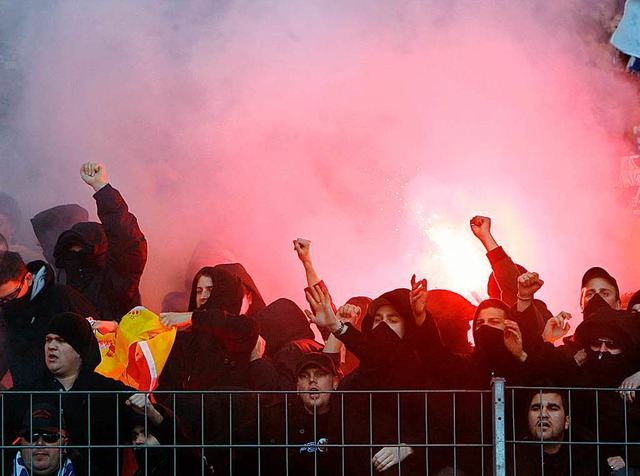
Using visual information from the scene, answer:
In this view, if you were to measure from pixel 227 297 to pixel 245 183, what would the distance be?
696 millimetres

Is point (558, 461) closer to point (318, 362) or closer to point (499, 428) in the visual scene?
point (499, 428)

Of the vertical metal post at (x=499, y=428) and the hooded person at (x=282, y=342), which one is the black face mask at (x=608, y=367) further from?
the hooded person at (x=282, y=342)

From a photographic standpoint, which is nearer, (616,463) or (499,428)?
(499,428)

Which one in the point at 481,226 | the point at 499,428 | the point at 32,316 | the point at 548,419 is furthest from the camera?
the point at 481,226

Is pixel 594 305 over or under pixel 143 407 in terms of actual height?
over

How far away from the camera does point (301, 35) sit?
750 centimetres

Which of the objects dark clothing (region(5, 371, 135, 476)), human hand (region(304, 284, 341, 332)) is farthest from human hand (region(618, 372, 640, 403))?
dark clothing (region(5, 371, 135, 476))

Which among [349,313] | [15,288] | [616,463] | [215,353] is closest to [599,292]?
[616,463]

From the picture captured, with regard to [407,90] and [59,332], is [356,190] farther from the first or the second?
[59,332]

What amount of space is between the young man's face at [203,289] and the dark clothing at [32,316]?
0.63 metres

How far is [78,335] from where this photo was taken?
7.27m

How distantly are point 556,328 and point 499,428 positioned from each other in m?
1.10

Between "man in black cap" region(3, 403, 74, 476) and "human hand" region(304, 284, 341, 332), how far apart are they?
1.61m

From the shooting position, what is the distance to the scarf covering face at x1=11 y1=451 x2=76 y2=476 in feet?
23.2
